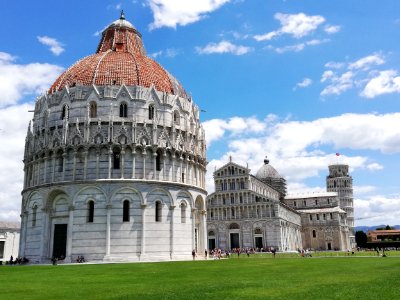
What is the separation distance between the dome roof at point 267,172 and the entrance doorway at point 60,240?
91949mm

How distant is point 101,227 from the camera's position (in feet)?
139

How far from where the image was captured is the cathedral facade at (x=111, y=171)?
42.8m

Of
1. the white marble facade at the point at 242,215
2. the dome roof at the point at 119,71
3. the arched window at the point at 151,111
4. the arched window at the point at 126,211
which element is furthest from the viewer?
the white marble facade at the point at 242,215

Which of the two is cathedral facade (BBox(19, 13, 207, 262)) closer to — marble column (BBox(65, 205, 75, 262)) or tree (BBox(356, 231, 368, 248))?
marble column (BBox(65, 205, 75, 262))

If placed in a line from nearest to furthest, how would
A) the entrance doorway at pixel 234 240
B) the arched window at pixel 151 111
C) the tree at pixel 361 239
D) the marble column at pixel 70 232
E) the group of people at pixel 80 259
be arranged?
the group of people at pixel 80 259 < the marble column at pixel 70 232 < the arched window at pixel 151 111 < the entrance doorway at pixel 234 240 < the tree at pixel 361 239

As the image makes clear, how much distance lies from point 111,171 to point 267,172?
9199 cm

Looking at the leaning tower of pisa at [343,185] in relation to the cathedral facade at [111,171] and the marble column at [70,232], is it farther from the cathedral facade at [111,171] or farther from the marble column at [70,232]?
the marble column at [70,232]

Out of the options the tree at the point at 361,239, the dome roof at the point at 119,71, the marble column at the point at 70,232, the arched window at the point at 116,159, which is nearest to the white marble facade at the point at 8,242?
the dome roof at the point at 119,71

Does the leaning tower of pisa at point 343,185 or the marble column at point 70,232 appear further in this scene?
the leaning tower of pisa at point 343,185

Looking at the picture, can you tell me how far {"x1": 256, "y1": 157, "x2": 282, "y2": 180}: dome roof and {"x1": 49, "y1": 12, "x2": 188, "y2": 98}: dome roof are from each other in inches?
3100

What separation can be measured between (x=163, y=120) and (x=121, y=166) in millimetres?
7738

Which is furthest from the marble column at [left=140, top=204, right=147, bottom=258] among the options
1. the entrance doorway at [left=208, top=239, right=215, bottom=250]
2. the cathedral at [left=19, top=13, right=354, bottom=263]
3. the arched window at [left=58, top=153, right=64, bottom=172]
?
the entrance doorway at [left=208, top=239, right=215, bottom=250]

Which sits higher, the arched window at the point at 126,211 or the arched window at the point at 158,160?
the arched window at the point at 158,160

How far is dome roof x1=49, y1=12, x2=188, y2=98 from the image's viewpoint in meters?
49.1
